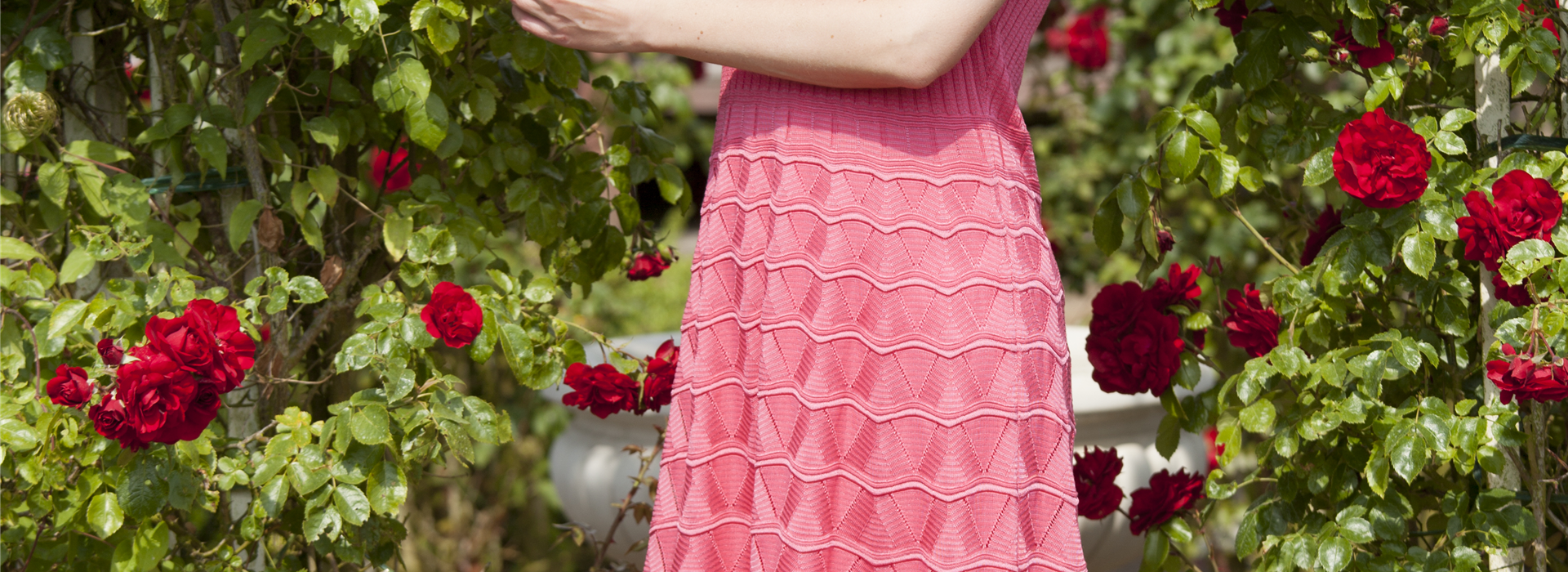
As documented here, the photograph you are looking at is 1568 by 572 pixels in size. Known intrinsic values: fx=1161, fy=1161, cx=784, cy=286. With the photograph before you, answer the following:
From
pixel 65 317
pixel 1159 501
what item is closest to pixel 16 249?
pixel 65 317

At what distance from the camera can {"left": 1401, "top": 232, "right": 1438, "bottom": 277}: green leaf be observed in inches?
46.4

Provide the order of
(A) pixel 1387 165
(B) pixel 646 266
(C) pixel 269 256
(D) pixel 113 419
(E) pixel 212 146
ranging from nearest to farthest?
(D) pixel 113 419, (A) pixel 1387 165, (E) pixel 212 146, (C) pixel 269 256, (B) pixel 646 266

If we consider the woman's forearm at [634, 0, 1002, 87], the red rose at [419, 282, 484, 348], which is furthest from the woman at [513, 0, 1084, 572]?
the red rose at [419, 282, 484, 348]

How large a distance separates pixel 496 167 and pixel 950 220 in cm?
68

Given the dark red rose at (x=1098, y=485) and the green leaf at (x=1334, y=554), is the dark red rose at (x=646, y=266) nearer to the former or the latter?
the dark red rose at (x=1098, y=485)

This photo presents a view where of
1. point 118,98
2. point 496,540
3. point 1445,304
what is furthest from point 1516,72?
point 496,540

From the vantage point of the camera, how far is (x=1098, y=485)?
58.6 inches

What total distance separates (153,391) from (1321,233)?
133cm

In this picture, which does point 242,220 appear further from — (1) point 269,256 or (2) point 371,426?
(2) point 371,426

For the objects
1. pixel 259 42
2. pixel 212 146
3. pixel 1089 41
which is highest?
pixel 259 42

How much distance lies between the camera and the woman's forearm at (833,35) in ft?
3.12

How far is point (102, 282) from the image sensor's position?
4.89 ft

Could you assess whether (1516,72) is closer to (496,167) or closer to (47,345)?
(496,167)

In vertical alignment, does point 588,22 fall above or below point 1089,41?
above
